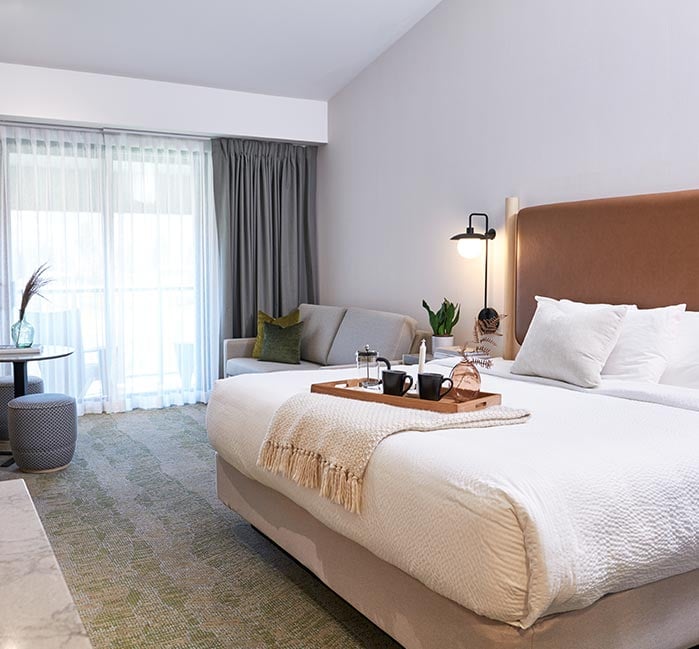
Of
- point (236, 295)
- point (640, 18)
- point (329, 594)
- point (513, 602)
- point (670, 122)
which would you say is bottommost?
point (329, 594)

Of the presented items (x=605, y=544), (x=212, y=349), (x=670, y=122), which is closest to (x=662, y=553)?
(x=605, y=544)

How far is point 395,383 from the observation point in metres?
2.57

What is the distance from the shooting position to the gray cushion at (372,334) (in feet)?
16.0

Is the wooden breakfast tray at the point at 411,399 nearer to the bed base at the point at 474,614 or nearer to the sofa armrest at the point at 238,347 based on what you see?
the bed base at the point at 474,614

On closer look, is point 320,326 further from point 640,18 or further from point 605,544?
point 605,544

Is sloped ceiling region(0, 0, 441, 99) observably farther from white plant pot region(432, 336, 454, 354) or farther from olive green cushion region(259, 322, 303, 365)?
white plant pot region(432, 336, 454, 354)

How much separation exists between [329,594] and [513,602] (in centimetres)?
120

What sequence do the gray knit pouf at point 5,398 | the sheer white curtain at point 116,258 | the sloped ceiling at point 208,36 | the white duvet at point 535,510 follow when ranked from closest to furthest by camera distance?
the white duvet at point 535,510
the sloped ceiling at point 208,36
the gray knit pouf at point 5,398
the sheer white curtain at point 116,258

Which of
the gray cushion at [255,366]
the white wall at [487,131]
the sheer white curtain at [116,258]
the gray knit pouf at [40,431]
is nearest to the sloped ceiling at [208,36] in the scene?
→ the white wall at [487,131]

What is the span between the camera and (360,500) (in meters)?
2.06

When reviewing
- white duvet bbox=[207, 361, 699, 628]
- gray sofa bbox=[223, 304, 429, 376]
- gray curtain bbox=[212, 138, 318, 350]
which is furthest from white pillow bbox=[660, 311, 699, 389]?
gray curtain bbox=[212, 138, 318, 350]

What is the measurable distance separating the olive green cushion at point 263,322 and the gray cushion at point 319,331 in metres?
0.10

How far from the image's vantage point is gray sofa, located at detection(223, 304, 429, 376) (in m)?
4.90

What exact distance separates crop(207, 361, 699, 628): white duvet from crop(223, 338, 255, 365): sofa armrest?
3.45m
